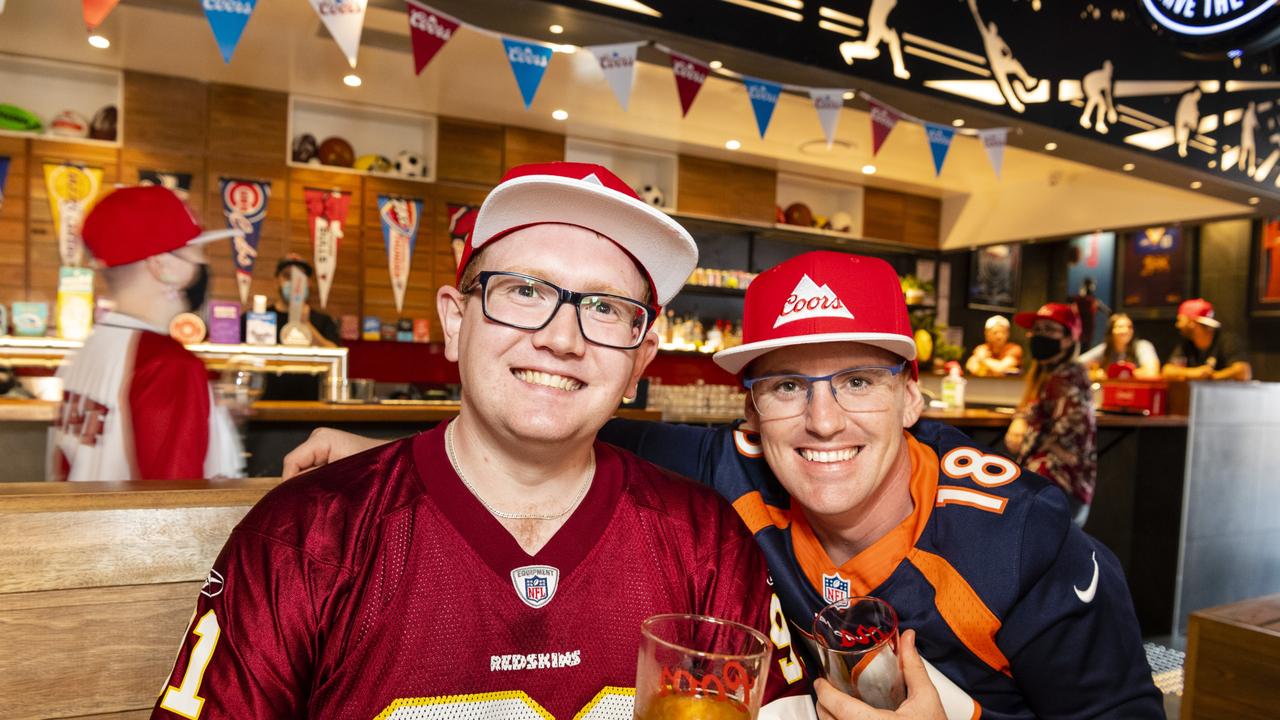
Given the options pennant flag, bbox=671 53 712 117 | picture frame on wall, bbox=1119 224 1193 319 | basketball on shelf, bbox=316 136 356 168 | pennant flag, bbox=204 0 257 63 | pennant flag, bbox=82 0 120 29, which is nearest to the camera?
pennant flag, bbox=82 0 120 29

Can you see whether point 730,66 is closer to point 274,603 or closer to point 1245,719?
point 1245,719

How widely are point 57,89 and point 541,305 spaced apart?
675cm

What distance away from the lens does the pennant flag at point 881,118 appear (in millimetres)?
4379

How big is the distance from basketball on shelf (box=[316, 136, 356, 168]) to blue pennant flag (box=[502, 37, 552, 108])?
347cm

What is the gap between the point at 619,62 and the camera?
12.1 ft

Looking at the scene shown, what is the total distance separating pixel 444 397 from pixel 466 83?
2.46m

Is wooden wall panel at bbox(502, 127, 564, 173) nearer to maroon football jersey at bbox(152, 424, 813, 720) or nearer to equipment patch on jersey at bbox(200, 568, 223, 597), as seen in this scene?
maroon football jersey at bbox(152, 424, 813, 720)

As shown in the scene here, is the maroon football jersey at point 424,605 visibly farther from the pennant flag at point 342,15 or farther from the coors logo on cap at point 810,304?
the pennant flag at point 342,15

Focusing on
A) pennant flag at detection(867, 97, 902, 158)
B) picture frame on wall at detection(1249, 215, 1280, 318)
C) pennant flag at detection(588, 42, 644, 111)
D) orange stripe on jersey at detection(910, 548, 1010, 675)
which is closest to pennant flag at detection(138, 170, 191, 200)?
pennant flag at detection(588, 42, 644, 111)

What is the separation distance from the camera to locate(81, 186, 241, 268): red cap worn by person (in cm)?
233

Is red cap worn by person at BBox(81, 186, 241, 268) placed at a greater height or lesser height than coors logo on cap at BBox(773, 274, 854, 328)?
greater

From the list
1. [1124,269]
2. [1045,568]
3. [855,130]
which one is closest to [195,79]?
[855,130]

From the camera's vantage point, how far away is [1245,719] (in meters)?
2.23

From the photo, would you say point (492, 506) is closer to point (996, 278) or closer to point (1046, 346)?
point (1046, 346)
